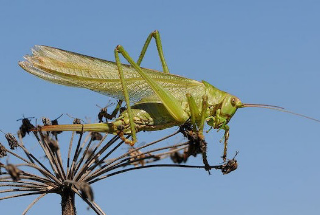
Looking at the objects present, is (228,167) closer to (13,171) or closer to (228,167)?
(228,167)

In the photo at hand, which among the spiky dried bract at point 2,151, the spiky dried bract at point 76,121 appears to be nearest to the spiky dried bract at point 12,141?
the spiky dried bract at point 2,151

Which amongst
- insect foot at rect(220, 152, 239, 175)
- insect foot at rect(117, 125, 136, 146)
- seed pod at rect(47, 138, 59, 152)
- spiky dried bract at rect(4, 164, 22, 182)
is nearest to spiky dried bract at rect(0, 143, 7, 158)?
seed pod at rect(47, 138, 59, 152)

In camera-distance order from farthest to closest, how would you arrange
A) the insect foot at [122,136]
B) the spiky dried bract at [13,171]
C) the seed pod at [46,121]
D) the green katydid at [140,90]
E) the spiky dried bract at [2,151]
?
the green katydid at [140,90]
the seed pod at [46,121]
the insect foot at [122,136]
the spiky dried bract at [2,151]
the spiky dried bract at [13,171]

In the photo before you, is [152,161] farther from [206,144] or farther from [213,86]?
[213,86]

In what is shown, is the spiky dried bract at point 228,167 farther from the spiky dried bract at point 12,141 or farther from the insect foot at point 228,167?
the spiky dried bract at point 12,141

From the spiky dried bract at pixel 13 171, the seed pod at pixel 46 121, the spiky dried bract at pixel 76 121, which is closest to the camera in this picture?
the spiky dried bract at pixel 13 171

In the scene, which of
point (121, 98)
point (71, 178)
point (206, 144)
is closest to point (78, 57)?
point (121, 98)

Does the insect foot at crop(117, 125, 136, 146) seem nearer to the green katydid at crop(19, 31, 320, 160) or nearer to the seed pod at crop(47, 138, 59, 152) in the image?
the green katydid at crop(19, 31, 320, 160)

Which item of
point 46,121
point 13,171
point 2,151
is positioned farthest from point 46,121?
point 13,171
